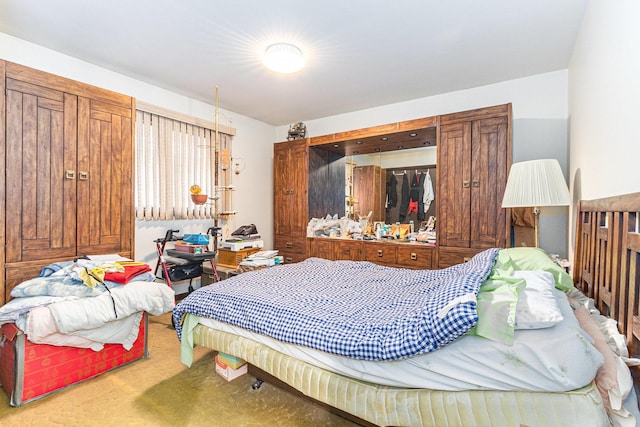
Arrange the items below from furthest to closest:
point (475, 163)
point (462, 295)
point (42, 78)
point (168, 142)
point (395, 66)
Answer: point (168, 142) → point (475, 163) → point (395, 66) → point (42, 78) → point (462, 295)

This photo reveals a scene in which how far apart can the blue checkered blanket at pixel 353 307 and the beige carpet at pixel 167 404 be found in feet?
1.32

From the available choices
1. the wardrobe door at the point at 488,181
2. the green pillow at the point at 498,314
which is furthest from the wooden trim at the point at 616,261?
the wardrobe door at the point at 488,181

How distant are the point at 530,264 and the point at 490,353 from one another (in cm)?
104

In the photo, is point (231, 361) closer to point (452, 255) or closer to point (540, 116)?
point (452, 255)

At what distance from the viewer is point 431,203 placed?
3.81m

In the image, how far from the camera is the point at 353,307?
1.72 m

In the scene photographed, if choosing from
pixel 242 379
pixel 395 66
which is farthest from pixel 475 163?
pixel 242 379

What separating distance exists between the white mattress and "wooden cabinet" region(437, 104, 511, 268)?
1804 millimetres

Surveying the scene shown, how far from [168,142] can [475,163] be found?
3.51 m

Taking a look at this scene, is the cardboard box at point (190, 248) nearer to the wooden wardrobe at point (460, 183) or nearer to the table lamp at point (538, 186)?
the wooden wardrobe at point (460, 183)

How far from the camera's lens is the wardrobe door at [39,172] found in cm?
224

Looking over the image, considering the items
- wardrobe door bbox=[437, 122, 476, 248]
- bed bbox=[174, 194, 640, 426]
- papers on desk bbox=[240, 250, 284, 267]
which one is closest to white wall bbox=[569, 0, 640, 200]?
bed bbox=[174, 194, 640, 426]

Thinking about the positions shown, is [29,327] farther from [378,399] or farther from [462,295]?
[462,295]

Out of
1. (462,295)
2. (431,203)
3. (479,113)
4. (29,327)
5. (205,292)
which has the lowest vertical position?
(29,327)
